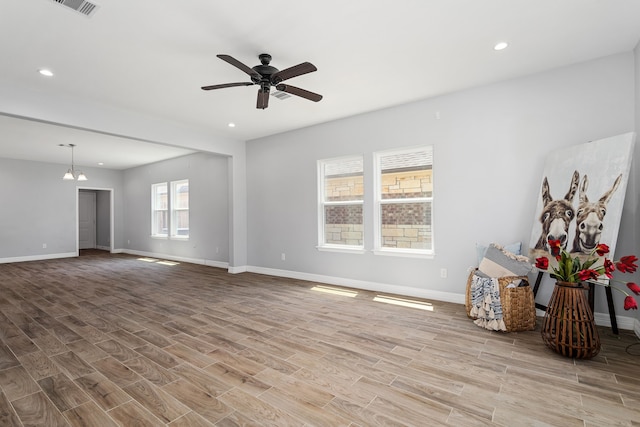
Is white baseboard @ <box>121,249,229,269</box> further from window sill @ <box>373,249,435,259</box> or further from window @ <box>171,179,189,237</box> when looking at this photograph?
window sill @ <box>373,249,435,259</box>

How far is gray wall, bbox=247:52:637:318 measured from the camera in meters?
3.24

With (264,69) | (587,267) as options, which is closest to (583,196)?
(587,267)

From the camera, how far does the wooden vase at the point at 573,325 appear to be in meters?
2.38

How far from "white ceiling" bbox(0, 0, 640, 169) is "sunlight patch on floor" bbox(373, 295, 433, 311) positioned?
2.76m

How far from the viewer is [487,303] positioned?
3102 mm

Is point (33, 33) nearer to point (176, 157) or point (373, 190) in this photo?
point (373, 190)

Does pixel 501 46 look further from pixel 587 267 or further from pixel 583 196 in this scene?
pixel 587 267

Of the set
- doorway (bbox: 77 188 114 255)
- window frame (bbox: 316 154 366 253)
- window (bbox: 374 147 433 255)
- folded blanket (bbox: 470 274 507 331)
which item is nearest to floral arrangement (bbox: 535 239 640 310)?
folded blanket (bbox: 470 274 507 331)

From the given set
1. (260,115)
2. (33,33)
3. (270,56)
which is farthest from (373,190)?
(33,33)

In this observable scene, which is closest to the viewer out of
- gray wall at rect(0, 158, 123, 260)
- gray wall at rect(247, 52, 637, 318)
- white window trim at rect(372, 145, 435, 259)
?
gray wall at rect(247, 52, 637, 318)

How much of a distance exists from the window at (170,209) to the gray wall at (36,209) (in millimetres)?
2393

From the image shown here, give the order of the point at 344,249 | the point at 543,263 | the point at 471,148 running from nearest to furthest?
the point at 543,263, the point at 471,148, the point at 344,249

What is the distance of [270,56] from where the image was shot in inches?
121

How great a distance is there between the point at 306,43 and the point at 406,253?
2.99 metres
